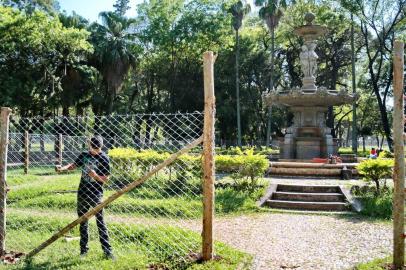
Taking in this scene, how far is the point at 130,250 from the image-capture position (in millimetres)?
6293

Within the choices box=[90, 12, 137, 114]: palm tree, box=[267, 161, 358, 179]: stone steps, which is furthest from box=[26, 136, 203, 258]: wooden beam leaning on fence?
box=[90, 12, 137, 114]: palm tree

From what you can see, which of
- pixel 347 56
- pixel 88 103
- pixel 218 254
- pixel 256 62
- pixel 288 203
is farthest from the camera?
pixel 256 62

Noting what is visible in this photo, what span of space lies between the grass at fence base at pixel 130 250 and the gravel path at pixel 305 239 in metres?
0.59

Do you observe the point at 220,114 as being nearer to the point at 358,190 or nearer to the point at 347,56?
the point at 347,56

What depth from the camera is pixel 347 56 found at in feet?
123

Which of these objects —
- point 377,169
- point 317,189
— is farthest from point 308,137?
point 377,169

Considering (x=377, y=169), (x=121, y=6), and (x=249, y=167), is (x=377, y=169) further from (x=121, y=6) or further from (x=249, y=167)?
(x=121, y=6)

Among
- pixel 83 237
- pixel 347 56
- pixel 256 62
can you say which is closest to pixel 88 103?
pixel 256 62

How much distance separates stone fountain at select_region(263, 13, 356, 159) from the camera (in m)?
18.5

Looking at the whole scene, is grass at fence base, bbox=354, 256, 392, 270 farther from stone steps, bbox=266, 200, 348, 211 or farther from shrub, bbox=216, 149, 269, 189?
shrub, bbox=216, 149, 269, 189

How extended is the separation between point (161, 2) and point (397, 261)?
1326 inches

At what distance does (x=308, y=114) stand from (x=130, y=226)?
13461mm

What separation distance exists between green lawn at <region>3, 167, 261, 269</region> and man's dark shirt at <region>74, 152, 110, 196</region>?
3.00ft

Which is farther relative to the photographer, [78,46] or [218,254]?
[78,46]
